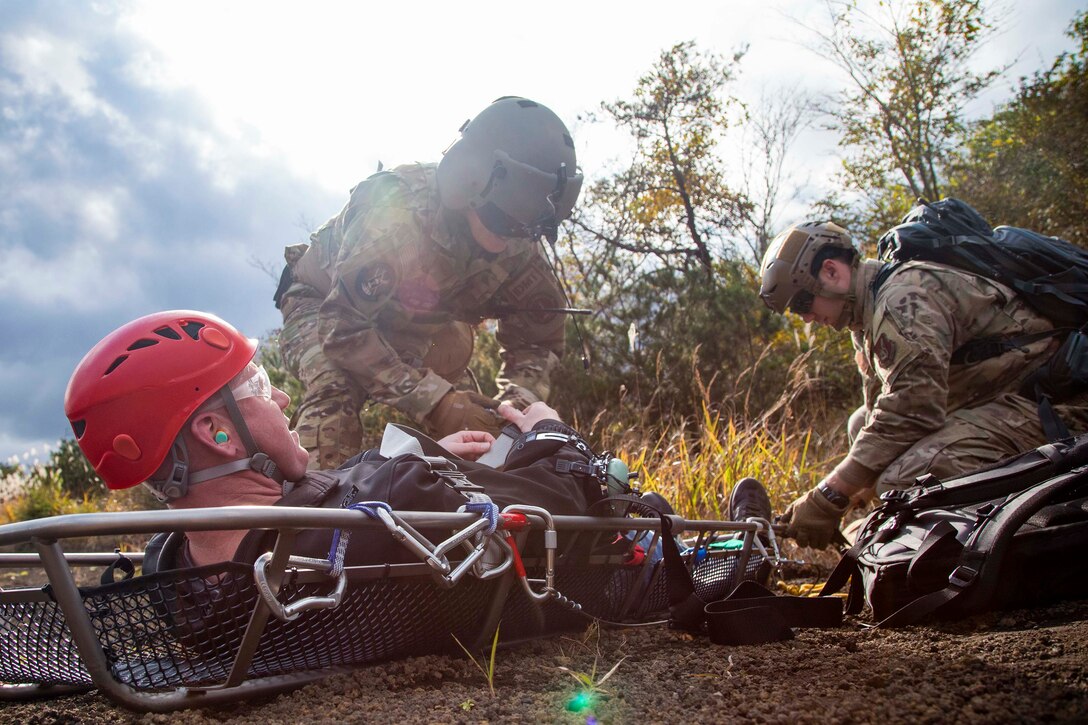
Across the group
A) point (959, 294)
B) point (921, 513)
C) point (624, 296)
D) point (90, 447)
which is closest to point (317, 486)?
point (90, 447)

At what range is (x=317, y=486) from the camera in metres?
1.94

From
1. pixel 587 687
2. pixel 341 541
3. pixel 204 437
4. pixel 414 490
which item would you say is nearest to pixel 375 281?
pixel 204 437

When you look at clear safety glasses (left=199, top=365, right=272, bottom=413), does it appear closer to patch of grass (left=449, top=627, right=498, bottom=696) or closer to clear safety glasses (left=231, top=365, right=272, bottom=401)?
clear safety glasses (left=231, top=365, right=272, bottom=401)

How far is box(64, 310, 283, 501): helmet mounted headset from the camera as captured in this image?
1.79m

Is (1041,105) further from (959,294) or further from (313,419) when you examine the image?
(313,419)

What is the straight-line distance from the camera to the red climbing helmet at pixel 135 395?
1.79 m

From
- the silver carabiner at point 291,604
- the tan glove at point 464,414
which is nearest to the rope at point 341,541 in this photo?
the silver carabiner at point 291,604

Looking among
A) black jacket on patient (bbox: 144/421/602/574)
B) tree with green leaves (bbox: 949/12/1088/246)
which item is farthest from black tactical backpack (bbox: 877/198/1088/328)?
tree with green leaves (bbox: 949/12/1088/246)

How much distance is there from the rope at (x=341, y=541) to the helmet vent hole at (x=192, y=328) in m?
0.64

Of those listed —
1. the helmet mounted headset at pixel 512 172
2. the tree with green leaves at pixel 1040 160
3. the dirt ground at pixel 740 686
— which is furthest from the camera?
the tree with green leaves at pixel 1040 160

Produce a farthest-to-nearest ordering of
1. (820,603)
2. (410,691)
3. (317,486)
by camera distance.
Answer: (820,603) < (317,486) < (410,691)

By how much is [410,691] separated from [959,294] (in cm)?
287

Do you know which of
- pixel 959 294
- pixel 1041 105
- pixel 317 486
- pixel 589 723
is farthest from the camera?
pixel 1041 105

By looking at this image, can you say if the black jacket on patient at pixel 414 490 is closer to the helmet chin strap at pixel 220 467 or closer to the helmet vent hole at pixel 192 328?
the helmet chin strap at pixel 220 467
